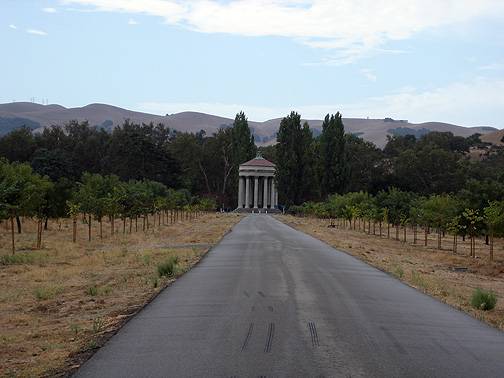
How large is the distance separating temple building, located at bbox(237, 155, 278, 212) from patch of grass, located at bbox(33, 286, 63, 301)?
94.9 meters

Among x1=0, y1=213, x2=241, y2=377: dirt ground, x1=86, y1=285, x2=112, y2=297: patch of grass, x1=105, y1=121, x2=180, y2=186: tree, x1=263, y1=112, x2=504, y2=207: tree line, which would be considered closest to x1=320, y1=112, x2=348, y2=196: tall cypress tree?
x1=263, y1=112, x2=504, y2=207: tree line

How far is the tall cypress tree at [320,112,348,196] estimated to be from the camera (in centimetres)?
9600

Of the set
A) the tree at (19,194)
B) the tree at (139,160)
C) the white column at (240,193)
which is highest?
the tree at (139,160)

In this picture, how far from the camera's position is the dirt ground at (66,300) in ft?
31.3

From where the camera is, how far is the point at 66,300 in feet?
52.4

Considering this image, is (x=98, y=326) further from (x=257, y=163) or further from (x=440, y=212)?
(x=257, y=163)

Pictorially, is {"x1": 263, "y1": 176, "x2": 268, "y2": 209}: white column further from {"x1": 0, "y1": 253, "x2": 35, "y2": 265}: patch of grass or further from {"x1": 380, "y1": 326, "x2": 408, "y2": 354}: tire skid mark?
{"x1": 380, "y1": 326, "x2": 408, "y2": 354}: tire skid mark

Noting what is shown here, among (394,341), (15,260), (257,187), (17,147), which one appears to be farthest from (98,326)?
(257,187)

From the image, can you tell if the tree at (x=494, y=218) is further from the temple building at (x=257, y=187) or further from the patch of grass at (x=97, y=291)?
the temple building at (x=257, y=187)

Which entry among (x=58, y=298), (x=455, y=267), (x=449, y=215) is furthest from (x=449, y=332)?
(x=449, y=215)

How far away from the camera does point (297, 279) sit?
59.4ft

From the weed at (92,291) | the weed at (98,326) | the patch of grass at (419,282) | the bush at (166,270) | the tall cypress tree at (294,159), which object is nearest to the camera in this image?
the weed at (98,326)

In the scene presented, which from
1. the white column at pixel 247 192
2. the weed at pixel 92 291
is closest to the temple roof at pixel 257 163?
the white column at pixel 247 192

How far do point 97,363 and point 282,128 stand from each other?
96.0 meters
